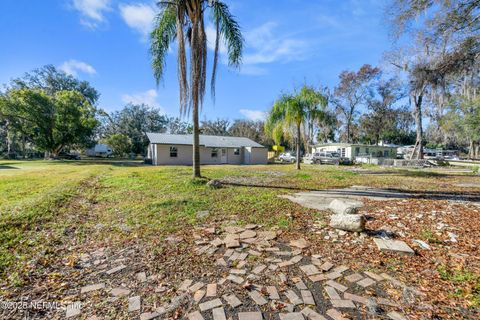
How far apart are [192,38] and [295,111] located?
762cm

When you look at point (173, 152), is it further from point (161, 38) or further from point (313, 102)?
point (161, 38)

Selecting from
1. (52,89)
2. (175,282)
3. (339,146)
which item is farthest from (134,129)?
(175,282)

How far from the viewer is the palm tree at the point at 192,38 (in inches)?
311

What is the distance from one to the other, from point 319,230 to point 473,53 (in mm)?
8810

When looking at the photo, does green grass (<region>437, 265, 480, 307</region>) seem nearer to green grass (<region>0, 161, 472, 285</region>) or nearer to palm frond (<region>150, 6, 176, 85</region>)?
green grass (<region>0, 161, 472, 285</region>)

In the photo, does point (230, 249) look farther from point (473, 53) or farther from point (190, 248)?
point (473, 53)

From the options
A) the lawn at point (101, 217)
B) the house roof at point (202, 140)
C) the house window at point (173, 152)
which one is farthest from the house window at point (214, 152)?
the lawn at point (101, 217)

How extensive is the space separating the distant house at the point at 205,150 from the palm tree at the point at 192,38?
43.2ft

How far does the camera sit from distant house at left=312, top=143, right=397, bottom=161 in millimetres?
30172

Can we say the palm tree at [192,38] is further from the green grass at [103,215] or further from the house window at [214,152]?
the house window at [214,152]

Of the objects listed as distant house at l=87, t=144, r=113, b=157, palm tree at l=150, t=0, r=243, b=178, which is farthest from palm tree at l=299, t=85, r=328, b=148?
distant house at l=87, t=144, r=113, b=157

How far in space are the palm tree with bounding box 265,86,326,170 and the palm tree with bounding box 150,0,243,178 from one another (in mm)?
5743

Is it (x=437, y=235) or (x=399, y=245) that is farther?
(x=437, y=235)

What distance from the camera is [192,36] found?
26.0ft
